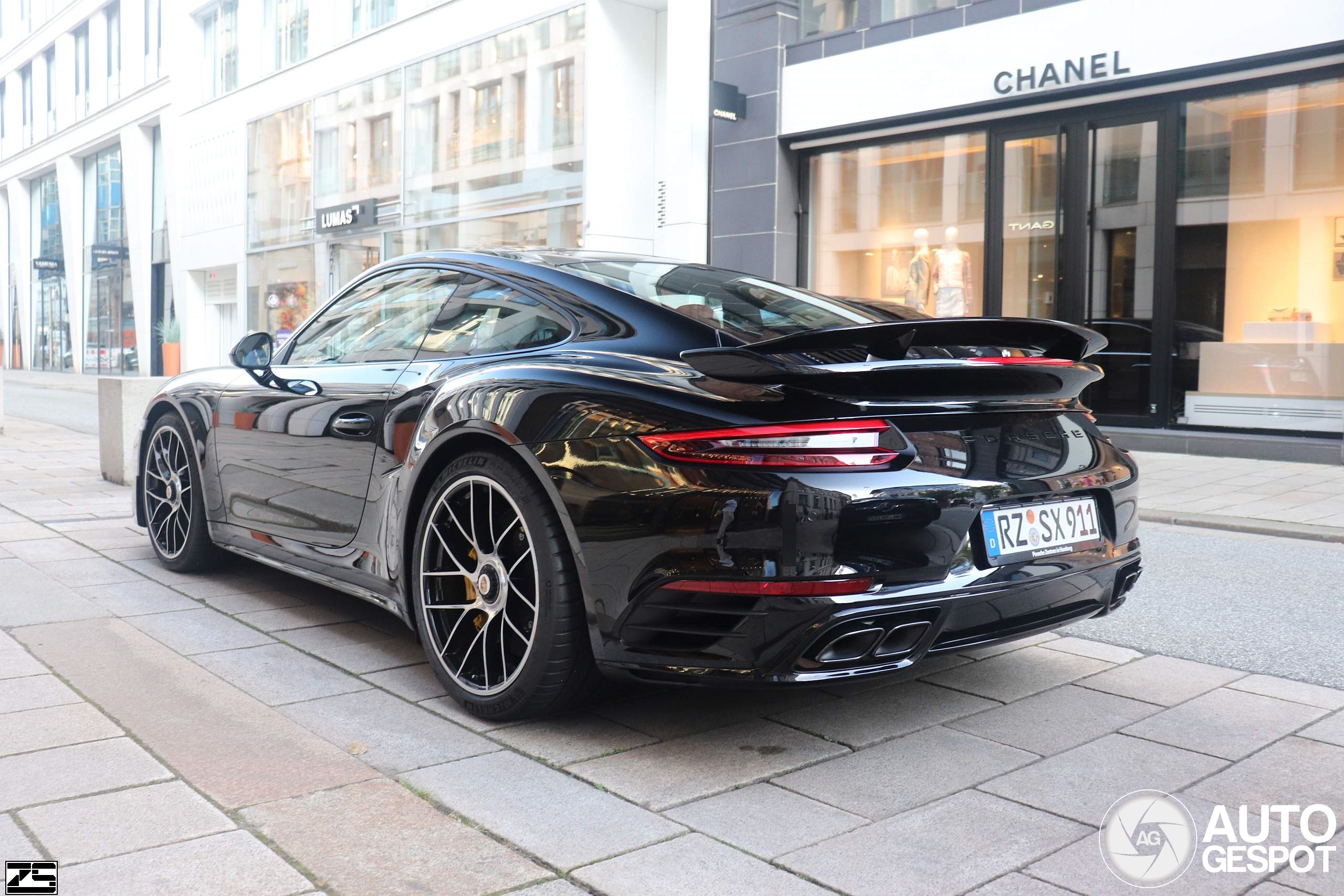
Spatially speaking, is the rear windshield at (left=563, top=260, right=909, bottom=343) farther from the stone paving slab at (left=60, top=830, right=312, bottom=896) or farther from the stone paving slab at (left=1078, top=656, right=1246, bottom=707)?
the stone paving slab at (left=60, top=830, right=312, bottom=896)

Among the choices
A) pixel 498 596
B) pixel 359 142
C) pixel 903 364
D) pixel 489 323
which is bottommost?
pixel 498 596

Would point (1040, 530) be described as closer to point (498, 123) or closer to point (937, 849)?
point (937, 849)

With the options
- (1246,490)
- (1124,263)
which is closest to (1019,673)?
(1246,490)

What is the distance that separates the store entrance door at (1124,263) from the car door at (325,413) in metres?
9.92

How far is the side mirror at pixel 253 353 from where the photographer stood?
14.8 feet

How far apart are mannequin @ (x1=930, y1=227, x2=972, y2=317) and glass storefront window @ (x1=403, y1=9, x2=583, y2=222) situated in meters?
6.12

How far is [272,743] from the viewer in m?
2.95

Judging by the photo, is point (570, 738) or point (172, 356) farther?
point (172, 356)

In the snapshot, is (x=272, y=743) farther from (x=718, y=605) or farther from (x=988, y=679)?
(x=988, y=679)

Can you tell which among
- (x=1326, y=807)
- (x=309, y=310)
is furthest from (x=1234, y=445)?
(x=309, y=310)

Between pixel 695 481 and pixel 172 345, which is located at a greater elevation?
pixel 172 345

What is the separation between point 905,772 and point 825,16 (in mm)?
13918

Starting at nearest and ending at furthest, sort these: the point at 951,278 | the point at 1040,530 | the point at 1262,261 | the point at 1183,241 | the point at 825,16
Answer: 1. the point at 1040,530
2. the point at 1262,261
3. the point at 1183,241
4. the point at 951,278
5. the point at 825,16

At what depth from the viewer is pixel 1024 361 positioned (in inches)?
119
